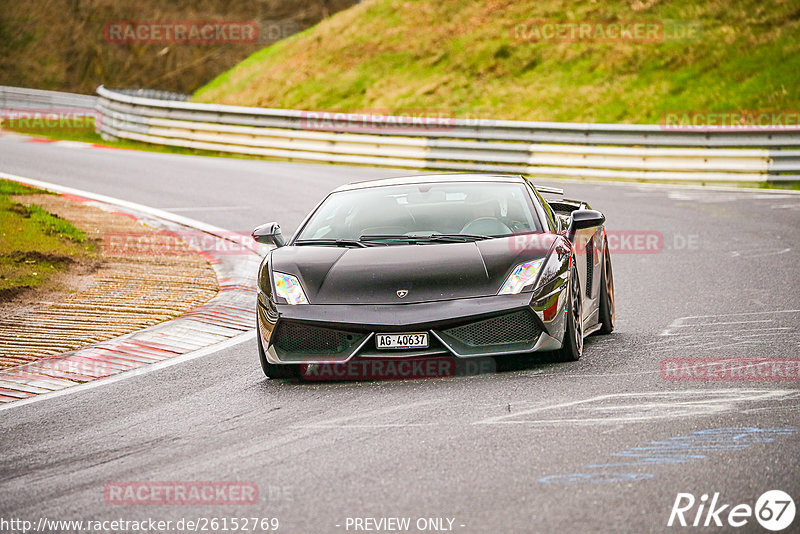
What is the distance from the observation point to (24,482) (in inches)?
219

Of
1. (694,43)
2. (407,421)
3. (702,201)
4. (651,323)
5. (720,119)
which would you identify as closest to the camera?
(407,421)

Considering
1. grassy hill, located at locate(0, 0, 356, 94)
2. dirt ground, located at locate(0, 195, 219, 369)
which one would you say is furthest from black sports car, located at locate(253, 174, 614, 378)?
grassy hill, located at locate(0, 0, 356, 94)

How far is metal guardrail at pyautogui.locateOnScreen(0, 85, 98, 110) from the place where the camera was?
4044cm

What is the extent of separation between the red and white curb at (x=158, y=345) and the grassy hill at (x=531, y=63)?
58.5ft

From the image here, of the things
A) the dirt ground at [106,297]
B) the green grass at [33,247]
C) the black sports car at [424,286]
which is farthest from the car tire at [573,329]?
the green grass at [33,247]

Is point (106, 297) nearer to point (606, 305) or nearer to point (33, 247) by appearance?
point (33, 247)

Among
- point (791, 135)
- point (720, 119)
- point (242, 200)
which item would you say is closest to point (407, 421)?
point (242, 200)

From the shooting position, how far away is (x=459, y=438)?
591 cm

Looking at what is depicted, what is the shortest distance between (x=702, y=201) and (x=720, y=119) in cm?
838

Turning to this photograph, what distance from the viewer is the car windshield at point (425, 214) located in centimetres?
833

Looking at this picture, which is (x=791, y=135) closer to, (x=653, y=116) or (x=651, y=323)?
(x=653, y=116)

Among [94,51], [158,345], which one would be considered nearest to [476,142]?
[158,345]

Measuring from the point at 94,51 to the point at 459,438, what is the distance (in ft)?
172

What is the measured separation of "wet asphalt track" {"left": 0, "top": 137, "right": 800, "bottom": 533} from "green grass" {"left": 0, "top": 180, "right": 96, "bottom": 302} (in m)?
3.44
